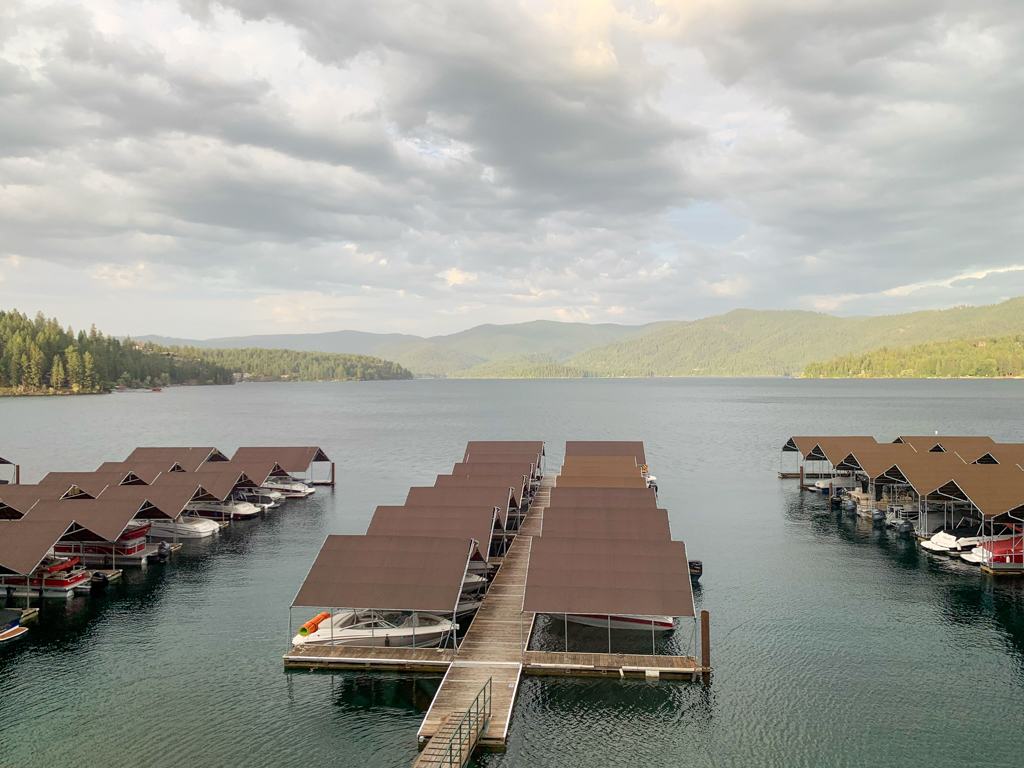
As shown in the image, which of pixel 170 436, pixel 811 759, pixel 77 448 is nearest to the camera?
pixel 811 759

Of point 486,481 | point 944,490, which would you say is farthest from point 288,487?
point 944,490

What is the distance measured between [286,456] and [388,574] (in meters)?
51.5

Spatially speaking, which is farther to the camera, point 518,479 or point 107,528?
point 518,479

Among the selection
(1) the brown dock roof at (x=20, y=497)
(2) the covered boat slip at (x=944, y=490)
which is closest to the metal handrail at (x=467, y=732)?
(2) the covered boat slip at (x=944, y=490)

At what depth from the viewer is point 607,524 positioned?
143 ft

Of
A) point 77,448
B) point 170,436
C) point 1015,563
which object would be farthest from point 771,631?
point 170,436

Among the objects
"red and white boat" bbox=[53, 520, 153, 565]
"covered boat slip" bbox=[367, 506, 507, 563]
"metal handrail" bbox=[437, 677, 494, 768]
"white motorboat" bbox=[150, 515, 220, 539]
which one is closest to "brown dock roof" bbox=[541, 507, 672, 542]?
"covered boat slip" bbox=[367, 506, 507, 563]

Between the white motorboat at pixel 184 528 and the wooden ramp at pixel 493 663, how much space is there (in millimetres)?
30933

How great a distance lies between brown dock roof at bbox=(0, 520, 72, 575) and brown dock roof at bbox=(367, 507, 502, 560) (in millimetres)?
19708

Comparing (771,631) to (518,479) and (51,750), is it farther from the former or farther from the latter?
(51,750)

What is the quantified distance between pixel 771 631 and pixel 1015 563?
2261 centimetres

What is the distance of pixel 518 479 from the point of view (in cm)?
6331

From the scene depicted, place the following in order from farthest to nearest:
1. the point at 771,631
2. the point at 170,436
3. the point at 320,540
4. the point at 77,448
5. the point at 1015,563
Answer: the point at 170,436
the point at 77,448
the point at 320,540
the point at 1015,563
the point at 771,631

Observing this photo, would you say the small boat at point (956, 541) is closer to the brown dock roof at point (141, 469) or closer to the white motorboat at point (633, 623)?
the white motorboat at point (633, 623)
